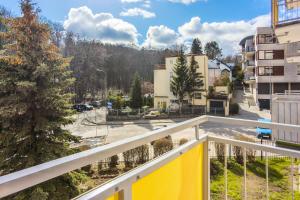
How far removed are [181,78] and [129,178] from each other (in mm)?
25841

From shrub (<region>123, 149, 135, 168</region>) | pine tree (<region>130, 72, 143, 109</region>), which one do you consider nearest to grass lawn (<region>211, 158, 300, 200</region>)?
shrub (<region>123, 149, 135, 168</region>)

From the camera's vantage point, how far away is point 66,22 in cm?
4275

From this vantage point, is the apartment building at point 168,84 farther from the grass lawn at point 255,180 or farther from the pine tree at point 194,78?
the grass lawn at point 255,180

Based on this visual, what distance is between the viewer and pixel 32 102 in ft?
20.8

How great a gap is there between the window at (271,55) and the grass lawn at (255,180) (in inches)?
703

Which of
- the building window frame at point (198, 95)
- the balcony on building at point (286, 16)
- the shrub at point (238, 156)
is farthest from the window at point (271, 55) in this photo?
the balcony on building at point (286, 16)

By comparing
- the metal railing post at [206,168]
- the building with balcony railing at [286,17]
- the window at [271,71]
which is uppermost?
the window at [271,71]

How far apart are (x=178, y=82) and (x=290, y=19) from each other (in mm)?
22981

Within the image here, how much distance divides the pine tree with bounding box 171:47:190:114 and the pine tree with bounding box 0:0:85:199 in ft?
68.1

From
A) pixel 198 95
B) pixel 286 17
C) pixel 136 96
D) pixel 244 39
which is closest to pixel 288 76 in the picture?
pixel 198 95

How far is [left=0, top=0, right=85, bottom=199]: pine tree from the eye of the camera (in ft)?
20.0

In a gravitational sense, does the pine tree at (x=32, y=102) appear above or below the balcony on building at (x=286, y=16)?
below

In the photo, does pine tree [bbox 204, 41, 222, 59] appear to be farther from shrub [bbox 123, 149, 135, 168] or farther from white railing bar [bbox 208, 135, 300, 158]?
white railing bar [bbox 208, 135, 300, 158]

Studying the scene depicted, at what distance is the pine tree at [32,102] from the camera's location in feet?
20.0
